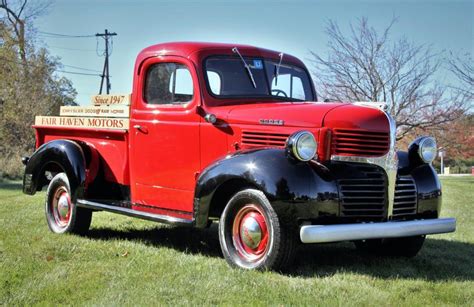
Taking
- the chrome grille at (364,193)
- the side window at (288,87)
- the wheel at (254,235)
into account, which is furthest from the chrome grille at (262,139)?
the side window at (288,87)

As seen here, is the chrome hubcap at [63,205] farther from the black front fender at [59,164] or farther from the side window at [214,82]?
the side window at [214,82]

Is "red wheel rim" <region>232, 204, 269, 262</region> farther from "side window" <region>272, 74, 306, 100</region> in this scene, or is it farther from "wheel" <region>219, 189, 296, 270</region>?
"side window" <region>272, 74, 306, 100</region>

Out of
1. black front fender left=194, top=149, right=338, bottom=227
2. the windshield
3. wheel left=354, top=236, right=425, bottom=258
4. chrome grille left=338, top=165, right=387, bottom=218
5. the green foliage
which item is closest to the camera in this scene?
black front fender left=194, top=149, right=338, bottom=227

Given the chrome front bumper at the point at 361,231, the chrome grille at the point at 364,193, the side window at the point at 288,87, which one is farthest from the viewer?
the side window at the point at 288,87

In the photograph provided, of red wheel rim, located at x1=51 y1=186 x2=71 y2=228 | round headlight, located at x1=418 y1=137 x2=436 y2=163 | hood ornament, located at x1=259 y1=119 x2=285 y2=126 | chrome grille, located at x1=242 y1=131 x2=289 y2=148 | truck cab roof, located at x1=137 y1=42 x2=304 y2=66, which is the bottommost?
red wheel rim, located at x1=51 y1=186 x2=71 y2=228

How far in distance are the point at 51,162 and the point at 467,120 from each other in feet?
52.3

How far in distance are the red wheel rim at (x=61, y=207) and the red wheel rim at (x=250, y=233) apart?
2806mm

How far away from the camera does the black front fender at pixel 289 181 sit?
468 cm

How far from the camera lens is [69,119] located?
24.3 ft

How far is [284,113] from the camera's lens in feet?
17.4

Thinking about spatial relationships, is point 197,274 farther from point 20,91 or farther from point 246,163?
point 20,91

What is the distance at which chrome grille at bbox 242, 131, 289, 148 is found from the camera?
5.24 m

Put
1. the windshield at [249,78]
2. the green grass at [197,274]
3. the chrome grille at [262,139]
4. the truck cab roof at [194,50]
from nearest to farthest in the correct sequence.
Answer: the green grass at [197,274]
the chrome grille at [262,139]
the windshield at [249,78]
the truck cab roof at [194,50]

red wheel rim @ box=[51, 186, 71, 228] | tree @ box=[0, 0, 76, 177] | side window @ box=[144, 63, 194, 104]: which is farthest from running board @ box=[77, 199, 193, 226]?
tree @ box=[0, 0, 76, 177]
